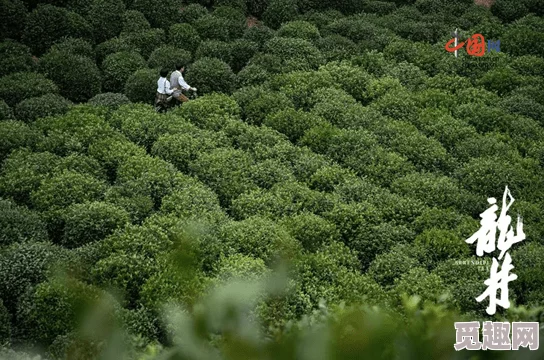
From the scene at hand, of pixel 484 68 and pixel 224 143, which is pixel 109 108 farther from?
→ pixel 484 68

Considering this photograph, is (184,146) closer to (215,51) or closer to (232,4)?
(215,51)

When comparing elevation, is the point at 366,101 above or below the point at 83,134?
above

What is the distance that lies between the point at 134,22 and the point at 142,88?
3.08 metres

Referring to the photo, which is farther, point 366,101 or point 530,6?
point 530,6

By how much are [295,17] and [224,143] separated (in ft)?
19.4

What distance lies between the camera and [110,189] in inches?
387

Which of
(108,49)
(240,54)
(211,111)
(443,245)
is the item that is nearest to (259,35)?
(240,54)

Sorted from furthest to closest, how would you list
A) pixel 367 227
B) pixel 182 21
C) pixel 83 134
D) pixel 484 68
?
pixel 182 21 → pixel 484 68 → pixel 83 134 → pixel 367 227

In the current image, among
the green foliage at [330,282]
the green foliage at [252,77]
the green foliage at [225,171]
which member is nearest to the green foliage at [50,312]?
the green foliage at [330,282]

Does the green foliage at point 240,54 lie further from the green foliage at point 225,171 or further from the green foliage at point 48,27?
the green foliage at point 225,171

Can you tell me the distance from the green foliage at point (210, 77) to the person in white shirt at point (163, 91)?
0.72 m

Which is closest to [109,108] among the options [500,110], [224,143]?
[224,143]

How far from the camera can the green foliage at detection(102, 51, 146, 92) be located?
1353 centimetres

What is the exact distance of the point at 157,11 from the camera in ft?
51.7
